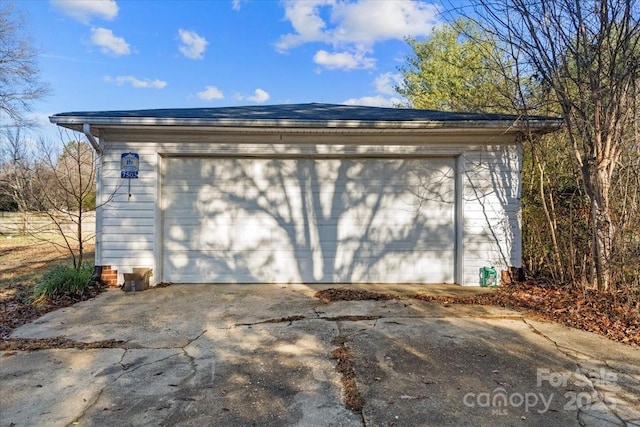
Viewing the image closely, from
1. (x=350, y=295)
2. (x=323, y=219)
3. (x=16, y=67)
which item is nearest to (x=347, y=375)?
(x=350, y=295)

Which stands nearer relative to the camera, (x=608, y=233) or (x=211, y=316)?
(x=211, y=316)

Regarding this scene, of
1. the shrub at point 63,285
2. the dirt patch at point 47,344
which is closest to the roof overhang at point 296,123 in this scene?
the shrub at point 63,285

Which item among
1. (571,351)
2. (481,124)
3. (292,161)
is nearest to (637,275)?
(571,351)

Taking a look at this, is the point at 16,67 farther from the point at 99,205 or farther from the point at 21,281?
the point at 99,205

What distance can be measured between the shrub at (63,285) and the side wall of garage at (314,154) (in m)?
0.50

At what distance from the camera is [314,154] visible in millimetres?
5887

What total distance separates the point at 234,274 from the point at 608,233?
5179mm

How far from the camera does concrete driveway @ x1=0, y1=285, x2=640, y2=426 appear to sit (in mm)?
2217

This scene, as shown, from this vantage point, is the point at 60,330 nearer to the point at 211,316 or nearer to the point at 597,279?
the point at 211,316

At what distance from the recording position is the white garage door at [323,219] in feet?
19.6

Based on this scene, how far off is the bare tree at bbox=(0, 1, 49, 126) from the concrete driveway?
56.3 ft

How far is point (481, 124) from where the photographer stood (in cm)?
533

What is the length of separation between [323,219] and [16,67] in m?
18.5

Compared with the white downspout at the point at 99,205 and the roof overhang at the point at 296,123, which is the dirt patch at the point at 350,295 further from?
the white downspout at the point at 99,205
